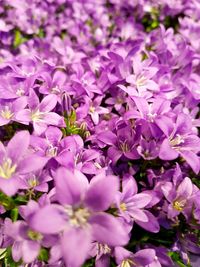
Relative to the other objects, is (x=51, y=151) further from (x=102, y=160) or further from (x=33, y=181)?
(x=102, y=160)

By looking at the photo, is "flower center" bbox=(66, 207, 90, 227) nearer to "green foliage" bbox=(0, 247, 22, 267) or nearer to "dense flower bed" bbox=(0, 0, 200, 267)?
"dense flower bed" bbox=(0, 0, 200, 267)

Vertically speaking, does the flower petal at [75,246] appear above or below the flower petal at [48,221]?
below

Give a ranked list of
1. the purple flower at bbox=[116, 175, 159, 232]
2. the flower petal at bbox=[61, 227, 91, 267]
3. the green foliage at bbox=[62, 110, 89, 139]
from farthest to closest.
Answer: the green foliage at bbox=[62, 110, 89, 139]
the purple flower at bbox=[116, 175, 159, 232]
the flower petal at bbox=[61, 227, 91, 267]

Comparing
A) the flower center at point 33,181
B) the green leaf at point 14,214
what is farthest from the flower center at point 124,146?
the green leaf at point 14,214

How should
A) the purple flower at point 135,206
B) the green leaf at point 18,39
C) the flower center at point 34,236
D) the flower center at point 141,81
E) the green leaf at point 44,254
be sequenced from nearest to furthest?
the flower center at point 34,236 → the green leaf at point 44,254 → the purple flower at point 135,206 → the flower center at point 141,81 → the green leaf at point 18,39

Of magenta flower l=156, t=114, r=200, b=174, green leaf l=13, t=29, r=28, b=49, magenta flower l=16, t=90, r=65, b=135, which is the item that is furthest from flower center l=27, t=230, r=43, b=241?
green leaf l=13, t=29, r=28, b=49

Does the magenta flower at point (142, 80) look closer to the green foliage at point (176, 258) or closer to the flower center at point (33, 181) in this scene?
the flower center at point (33, 181)
